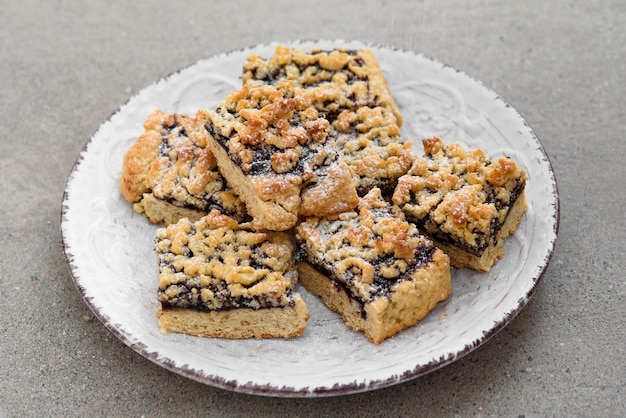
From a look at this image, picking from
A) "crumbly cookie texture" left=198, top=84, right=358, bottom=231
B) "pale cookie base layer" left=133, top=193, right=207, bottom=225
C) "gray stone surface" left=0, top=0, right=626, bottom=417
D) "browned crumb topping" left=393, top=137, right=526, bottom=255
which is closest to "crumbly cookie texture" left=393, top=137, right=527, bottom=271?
"browned crumb topping" left=393, top=137, right=526, bottom=255

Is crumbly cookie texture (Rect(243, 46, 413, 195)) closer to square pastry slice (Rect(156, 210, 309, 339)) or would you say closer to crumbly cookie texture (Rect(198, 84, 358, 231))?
crumbly cookie texture (Rect(198, 84, 358, 231))

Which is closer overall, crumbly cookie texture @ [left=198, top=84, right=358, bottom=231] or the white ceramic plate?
the white ceramic plate

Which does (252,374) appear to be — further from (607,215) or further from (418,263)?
(607,215)

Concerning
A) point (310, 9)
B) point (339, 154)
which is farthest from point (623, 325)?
point (310, 9)

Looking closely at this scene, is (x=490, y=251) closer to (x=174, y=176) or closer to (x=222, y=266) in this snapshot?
(x=222, y=266)

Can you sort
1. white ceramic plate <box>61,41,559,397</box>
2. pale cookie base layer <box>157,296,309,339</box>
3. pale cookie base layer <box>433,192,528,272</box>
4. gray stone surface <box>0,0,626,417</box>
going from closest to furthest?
white ceramic plate <box>61,41,559,397</box> → pale cookie base layer <box>157,296,309,339</box> → gray stone surface <box>0,0,626,417</box> → pale cookie base layer <box>433,192,528,272</box>

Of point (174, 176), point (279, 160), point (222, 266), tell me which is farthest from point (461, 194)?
point (174, 176)
